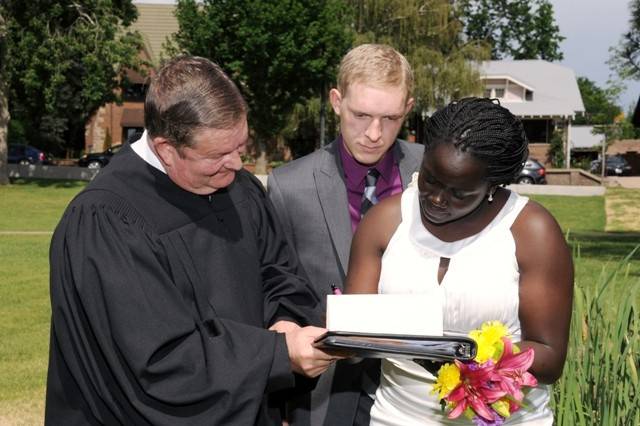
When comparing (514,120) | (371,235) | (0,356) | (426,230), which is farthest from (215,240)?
(0,356)

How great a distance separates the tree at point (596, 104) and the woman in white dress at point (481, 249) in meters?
44.5

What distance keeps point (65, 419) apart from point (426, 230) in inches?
52.7

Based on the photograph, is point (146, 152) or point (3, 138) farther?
point (3, 138)

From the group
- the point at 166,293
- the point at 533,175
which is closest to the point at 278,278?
the point at 166,293

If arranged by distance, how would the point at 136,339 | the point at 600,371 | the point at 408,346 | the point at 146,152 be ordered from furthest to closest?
the point at 600,371, the point at 146,152, the point at 136,339, the point at 408,346

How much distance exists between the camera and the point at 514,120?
116 inches

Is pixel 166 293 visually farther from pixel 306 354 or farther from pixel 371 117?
pixel 371 117

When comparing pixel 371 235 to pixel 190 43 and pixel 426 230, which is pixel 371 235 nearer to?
pixel 426 230

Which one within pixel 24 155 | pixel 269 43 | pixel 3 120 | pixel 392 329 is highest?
pixel 269 43

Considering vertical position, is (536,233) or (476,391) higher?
(536,233)

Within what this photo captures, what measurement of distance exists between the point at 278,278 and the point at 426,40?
144ft

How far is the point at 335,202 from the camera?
3.86 meters

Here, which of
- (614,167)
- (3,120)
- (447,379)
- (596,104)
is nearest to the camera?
(447,379)

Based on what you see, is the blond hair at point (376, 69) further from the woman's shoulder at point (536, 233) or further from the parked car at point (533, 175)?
the parked car at point (533, 175)
